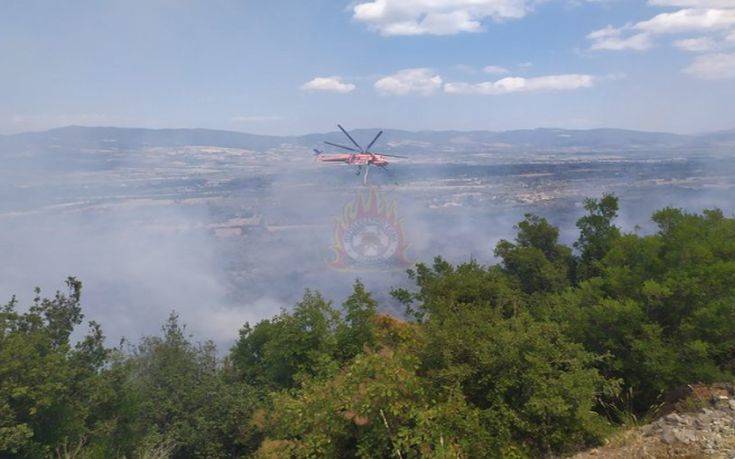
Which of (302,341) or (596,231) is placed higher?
(596,231)

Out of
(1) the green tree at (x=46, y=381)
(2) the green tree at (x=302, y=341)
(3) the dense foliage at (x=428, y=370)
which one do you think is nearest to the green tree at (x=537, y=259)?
(3) the dense foliage at (x=428, y=370)

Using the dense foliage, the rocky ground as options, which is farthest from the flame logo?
the rocky ground

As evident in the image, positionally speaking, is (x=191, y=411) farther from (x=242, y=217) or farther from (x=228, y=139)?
(x=228, y=139)

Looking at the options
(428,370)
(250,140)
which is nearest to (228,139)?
(250,140)

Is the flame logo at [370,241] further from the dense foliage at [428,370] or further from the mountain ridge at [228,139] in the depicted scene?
the mountain ridge at [228,139]

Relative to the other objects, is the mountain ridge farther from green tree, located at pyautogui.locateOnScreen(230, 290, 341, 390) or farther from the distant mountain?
green tree, located at pyautogui.locateOnScreen(230, 290, 341, 390)

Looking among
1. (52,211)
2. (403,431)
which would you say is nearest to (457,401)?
(403,431)
